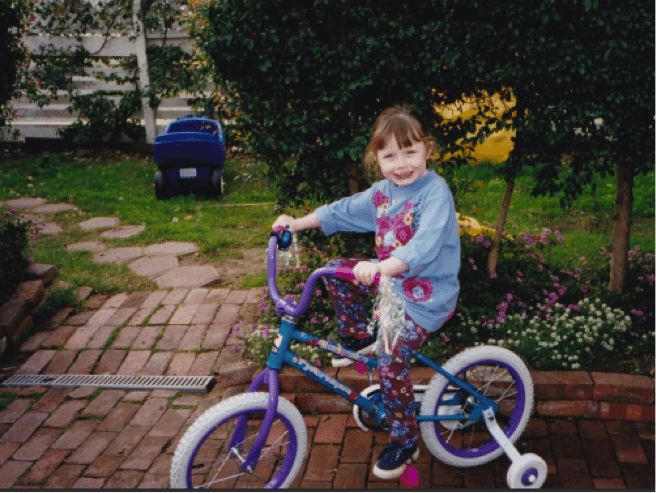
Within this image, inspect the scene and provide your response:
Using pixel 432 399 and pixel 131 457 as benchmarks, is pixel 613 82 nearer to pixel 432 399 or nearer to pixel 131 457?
pixel 432 399

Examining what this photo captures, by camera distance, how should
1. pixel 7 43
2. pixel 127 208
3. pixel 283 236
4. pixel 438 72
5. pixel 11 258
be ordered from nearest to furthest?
pixel 283 236, pixel 438 72, pixel 11 258, pixel 7 43, pixel 127 208

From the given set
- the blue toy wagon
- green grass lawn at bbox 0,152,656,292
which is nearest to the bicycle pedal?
green grass lawn at bbox 0,152,656,292

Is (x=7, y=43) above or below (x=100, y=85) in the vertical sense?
above

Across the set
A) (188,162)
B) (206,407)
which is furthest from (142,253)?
(206,407)

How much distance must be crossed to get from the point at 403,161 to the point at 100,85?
27.3 feet

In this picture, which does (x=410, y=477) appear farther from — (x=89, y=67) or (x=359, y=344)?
(x=89, y=67)

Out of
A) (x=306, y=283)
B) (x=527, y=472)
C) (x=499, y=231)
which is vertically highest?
(x=306, y=283)

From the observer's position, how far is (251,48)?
10.6ft

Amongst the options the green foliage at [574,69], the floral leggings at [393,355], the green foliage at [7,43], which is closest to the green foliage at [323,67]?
the green foliage at [574,69]

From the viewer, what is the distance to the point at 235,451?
2506mm

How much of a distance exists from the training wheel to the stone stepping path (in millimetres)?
2850

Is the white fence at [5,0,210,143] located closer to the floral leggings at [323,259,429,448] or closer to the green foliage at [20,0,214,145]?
the green foliage at [20,0,214,145]

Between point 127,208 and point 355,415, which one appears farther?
point 127,208

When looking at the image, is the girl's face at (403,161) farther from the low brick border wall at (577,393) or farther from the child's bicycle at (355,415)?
the low brick border wall at (577,393)
